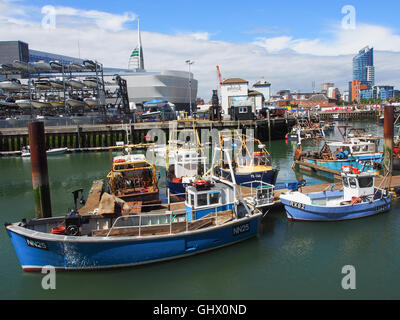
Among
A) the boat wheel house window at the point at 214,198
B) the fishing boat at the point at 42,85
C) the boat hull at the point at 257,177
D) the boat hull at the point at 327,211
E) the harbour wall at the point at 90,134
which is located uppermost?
the fishing boat at the point at 42,85

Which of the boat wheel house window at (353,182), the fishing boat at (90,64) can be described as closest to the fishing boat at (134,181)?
the boat wheel house window at (353,182)

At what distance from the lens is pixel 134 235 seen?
11.3m

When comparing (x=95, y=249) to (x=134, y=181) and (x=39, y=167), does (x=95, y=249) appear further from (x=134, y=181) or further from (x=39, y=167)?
(x=134, y=181)

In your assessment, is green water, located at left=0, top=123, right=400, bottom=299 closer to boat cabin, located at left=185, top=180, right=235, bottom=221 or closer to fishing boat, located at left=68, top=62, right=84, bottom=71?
boat cabin, located at left=185, top=180, right=235, bottom=221

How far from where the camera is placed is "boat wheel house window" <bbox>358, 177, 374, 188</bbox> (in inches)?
591

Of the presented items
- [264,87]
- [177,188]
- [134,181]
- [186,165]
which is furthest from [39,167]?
[264,87]

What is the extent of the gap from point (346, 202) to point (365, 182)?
1313 millimetres

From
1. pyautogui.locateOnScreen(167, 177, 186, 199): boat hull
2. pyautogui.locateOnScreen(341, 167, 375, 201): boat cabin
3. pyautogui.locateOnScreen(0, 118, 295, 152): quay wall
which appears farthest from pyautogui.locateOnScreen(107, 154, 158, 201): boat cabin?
pyautogui.locateOnScreen(0, 118, 295, 152): quay wall

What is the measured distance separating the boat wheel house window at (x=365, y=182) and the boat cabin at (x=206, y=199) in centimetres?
658

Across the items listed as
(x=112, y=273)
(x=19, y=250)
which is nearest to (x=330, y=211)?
(x=112, y=273)

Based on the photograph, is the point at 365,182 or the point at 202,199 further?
the point at 365,182

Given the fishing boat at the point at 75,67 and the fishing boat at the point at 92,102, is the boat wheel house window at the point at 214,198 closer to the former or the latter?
the fishing boat at the point at 92,102

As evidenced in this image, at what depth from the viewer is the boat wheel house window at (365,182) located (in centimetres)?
1501
